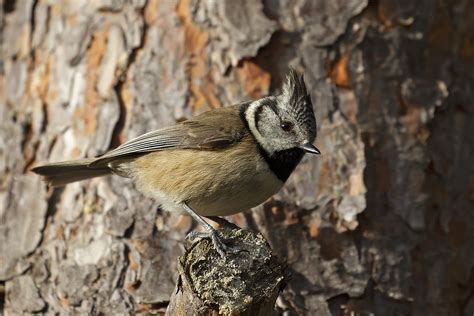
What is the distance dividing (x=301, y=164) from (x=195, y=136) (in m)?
0.93

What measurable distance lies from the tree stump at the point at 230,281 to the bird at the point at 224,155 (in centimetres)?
85

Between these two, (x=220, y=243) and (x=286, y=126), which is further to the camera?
(x=286, y=126)

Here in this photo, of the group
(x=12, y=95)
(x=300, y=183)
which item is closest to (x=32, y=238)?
(x=12, y=95)

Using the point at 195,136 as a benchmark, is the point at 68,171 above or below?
below

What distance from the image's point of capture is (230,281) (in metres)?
3.38

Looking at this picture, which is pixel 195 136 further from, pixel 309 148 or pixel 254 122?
pixel 309 148

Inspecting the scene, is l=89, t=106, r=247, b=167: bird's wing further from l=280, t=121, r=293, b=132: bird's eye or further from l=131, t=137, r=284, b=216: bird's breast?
l=280, t=121, r=293, b=132: bird's eye

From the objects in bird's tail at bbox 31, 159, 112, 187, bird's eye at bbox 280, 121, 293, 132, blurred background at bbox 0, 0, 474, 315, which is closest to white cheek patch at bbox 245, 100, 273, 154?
bird's eye at bbox 280, 121, 293, 132

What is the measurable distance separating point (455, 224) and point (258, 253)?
2371mm

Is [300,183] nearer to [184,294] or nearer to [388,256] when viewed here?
[388,256]

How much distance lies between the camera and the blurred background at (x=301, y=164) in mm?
4836

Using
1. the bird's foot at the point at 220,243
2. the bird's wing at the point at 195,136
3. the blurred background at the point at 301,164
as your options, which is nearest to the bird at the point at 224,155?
the bird's wing at the point at 195,136

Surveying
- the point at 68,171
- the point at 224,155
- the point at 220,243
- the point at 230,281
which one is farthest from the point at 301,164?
the point at 230,281

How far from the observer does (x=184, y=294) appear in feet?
11.2
